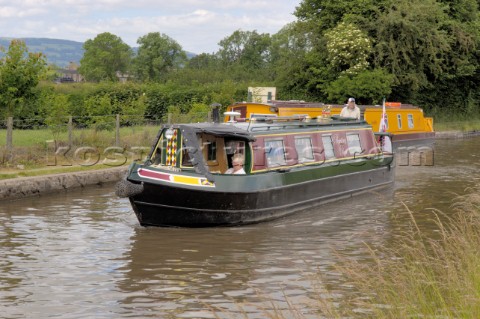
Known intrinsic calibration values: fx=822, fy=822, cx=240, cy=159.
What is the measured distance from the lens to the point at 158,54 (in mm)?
107688

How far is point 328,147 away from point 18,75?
8.46 meters

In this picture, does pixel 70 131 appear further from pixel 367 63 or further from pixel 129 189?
pixel 367 63

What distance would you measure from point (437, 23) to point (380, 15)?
4.73m

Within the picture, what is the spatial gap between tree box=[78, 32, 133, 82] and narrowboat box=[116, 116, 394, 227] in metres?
96.0

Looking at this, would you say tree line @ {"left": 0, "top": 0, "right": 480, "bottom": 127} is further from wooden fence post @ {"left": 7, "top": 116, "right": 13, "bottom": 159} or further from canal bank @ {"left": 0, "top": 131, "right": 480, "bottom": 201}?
wooden fence post @ {"left": 7, "top": 116, "right": 13, "bottom": 159}

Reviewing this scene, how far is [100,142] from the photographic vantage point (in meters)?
24.4

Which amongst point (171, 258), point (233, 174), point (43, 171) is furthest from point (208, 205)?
point (43, 171)

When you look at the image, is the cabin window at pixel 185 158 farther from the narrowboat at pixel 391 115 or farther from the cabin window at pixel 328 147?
the narrowboat at pixel 391 115

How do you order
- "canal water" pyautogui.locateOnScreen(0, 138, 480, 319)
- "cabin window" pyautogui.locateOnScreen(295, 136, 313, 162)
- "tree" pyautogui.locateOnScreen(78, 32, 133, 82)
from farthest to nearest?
1. "tree" pyautogui.locateOnScreen(78, 32, 133, 82)
2. "cabin window" pyautogui.locateOnScreen(295, 136, 313, 162)
3. "canal water" pyautogui.locateOnScreen(0, 138, 480, 319)

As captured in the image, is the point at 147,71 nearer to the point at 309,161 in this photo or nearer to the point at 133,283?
the point at 309,161

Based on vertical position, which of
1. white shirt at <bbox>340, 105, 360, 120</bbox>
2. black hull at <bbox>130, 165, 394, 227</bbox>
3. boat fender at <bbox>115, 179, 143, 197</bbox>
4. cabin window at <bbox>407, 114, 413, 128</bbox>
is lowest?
black hull at <bbox>130, 165, 394, 227</bbox>

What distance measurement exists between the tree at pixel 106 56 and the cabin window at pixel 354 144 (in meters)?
93.6

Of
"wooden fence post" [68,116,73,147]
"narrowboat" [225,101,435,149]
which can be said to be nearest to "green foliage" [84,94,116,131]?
"wooden fence post" [68,116,73,147]

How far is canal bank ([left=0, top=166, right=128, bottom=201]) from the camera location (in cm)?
1797
